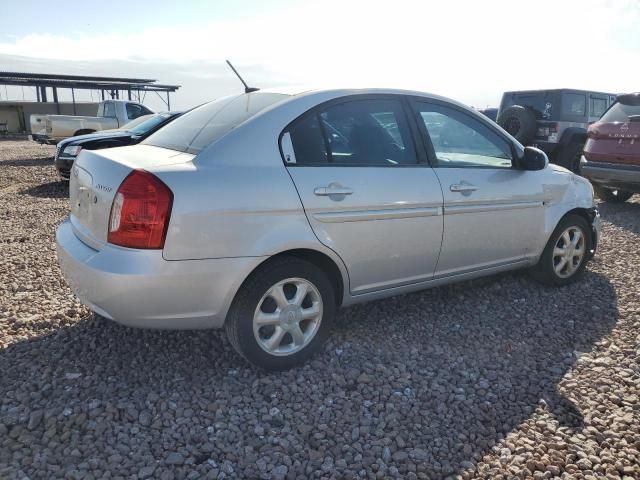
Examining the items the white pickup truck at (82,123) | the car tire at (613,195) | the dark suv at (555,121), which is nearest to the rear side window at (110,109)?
the white pickup truck at (82,123)

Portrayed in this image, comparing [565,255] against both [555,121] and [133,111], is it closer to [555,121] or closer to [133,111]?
[555,121]

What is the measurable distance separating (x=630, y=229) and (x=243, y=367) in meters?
5.86

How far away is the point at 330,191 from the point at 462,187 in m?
1.08

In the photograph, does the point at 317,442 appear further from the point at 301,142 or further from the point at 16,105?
the point at 16,105

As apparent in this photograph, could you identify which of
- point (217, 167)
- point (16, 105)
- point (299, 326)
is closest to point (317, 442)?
point (299, 326)

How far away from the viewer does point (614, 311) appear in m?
3.98

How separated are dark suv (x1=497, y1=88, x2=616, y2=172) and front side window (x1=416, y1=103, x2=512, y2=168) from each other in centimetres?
692

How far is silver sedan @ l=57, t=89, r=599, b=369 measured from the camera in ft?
8.30

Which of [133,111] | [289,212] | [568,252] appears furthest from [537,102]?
[133,111]

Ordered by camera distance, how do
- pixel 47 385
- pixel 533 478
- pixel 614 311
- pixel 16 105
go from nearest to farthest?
pixel 533 478 < pixel 47 385 < pixel 614 311 < pixel 16 105

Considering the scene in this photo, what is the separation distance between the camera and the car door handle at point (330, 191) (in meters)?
2.87

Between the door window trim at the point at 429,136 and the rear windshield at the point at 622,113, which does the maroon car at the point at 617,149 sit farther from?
the door window trim at the point at 429,136

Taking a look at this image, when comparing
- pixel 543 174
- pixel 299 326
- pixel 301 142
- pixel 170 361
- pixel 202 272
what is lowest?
pixel 170 361

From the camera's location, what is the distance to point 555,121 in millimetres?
10195
